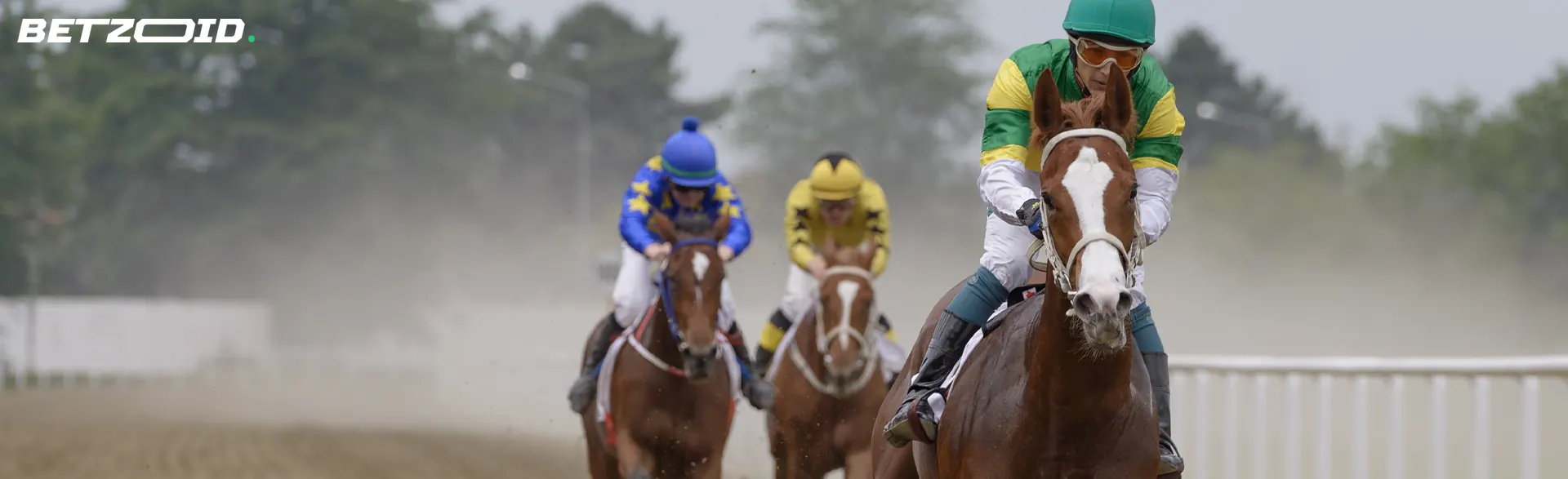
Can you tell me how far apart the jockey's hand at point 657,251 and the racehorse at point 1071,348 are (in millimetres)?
3695

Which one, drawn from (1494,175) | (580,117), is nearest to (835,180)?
(1494,175)

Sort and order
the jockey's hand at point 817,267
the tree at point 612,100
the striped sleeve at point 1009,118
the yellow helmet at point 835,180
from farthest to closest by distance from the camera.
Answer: the tree at point 612,100 < the yellow helmet at point 835,180 < the jockey's hand at point 817,267 < the striped sleeve at point 1009,118

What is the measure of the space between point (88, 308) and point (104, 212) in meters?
13.7

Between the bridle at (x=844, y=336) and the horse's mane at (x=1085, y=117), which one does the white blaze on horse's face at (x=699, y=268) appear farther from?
the horse's mane at (x=1085, y=117)

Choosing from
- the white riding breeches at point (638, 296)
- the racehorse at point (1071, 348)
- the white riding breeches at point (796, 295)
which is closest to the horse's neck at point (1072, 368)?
the racehorse at point (1071, 348)

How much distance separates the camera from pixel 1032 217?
4.64m

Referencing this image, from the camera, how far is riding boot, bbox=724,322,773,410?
31.1 feet

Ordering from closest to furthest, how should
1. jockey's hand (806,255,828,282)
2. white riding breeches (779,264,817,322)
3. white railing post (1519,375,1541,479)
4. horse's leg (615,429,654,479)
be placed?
white railing post (1519,375,1541,479) < horse's leg (615,429,654,479) < jockey's hand (806,255,828,282) < white riding breeches (779,264,817,322)

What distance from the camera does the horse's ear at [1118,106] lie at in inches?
182

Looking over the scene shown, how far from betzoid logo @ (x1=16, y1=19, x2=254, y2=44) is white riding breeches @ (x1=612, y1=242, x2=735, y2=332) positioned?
28366 mm

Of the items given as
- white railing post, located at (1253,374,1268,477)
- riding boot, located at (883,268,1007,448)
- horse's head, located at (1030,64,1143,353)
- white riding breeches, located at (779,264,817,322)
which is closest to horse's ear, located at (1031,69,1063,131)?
horse's head, located at (1030,64,1143,353)

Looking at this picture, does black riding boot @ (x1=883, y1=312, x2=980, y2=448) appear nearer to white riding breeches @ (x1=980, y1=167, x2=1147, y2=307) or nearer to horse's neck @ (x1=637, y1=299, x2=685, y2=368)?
white riding breeches @ (x1=980, y1=167, x2=1147, y2=307)

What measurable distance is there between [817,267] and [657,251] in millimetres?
1362

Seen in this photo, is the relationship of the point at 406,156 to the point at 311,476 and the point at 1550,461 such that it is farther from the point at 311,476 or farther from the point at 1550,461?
the point at 1550,461
